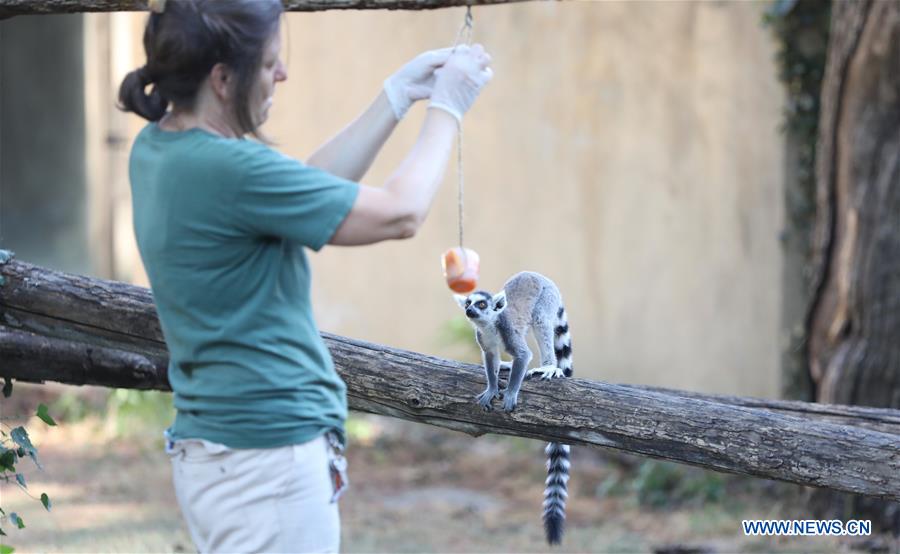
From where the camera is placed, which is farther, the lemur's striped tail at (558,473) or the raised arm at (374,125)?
the lemur's striped tail at (558,473)

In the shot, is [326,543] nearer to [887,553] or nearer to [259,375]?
[259,375]

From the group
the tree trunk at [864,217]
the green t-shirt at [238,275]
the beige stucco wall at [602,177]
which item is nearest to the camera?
the green t-shirt at [238,275]

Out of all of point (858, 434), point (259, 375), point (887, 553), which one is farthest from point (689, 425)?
point (887, 553)

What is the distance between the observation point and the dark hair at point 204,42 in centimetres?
198

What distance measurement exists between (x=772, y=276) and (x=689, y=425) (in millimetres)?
4451

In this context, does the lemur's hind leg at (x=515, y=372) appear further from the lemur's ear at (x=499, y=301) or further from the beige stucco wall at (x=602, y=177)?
the beige stucco wall at (x=602, y=177)

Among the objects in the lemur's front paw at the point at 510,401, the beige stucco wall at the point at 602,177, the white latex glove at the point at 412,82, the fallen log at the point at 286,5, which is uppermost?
the beige stucco wall at the point at 602,177

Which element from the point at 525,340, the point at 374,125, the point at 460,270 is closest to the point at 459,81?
the point at 374,125

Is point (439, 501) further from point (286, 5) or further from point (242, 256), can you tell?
point (242, 256)

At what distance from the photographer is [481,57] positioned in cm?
235

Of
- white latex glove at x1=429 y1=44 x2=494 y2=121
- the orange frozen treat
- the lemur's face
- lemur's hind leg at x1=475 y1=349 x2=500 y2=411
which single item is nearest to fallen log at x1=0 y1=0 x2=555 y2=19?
white latex glove at x1=429 y1=44 x2=494 y2=121

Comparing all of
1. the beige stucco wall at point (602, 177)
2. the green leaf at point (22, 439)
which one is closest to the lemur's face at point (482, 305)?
the green leaf at point (22, 439)

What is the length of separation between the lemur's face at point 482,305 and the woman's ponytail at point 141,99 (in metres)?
1.33

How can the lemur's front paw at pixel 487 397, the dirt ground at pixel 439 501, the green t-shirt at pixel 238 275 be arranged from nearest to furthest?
the green t-shirt at pixel 238 275
the lemur's front paw at pixel 487 397
the dirt ground at pixel 439 501
